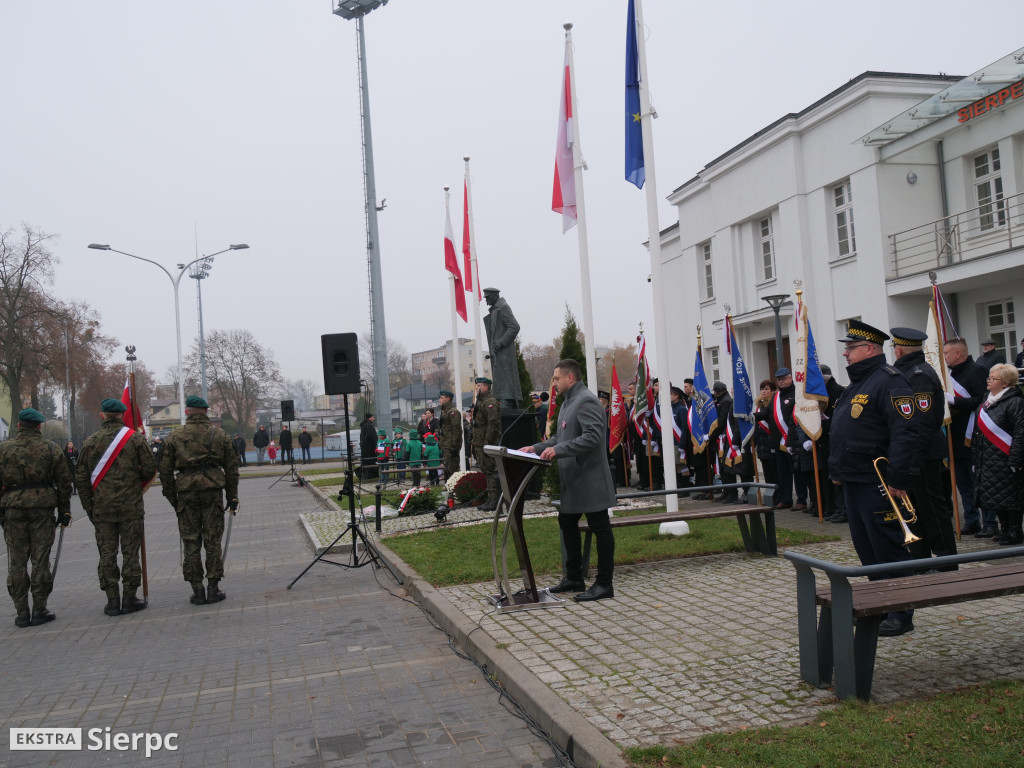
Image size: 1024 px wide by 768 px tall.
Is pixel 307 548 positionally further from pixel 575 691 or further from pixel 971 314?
pixel 971 314

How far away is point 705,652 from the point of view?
5367 mm

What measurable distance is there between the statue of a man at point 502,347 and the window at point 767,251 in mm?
13655

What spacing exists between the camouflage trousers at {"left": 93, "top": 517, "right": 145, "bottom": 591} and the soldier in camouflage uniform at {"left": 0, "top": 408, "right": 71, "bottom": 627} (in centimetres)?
44

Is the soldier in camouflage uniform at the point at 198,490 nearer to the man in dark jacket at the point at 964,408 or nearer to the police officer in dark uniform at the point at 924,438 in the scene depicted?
the police officer in dark uniform at the point at 924,438

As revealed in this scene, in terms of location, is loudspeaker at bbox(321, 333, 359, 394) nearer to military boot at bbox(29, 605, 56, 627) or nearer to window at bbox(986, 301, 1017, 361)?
military boot at bbox(29, 605, 56, 627)

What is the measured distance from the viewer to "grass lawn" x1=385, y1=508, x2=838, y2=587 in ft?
28.5

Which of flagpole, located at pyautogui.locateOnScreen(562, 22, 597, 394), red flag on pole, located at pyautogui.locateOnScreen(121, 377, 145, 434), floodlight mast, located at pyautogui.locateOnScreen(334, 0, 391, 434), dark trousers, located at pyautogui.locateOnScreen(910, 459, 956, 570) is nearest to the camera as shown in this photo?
dark trousers, located at pyautogui.locateOnScreen(910, 459, 956, 570)

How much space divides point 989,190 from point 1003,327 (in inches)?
130

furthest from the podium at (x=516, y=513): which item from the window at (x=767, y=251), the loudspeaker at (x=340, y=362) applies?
the window at (x=767, y=251)

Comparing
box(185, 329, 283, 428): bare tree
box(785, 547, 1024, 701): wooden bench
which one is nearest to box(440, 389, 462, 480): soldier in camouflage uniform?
box(785, 547, 1024, 701): wooden bench

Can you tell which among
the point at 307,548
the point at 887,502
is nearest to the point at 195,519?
the point at 307,548

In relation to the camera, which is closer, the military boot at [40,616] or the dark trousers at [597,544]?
the dark trousers at [597,544]

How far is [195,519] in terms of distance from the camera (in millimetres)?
8742

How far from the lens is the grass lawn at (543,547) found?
867 centimetres
